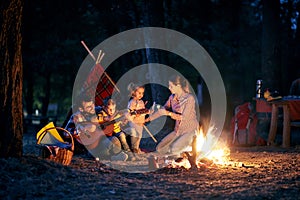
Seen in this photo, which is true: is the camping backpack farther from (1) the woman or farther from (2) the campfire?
(1) the woman

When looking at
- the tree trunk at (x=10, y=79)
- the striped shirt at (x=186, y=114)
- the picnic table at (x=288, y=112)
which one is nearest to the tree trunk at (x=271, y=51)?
the picnic table at (x=288, y=112)

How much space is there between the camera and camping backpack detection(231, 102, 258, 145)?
34.0ft

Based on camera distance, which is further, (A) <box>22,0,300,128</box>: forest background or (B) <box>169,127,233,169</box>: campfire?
(A) <box>22,0,300,128</box>: forest background

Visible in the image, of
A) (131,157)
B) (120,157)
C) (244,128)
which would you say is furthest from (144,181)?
(244,128)

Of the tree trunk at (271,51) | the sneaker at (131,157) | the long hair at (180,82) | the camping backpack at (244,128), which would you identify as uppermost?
the tree trunk at (271,51)

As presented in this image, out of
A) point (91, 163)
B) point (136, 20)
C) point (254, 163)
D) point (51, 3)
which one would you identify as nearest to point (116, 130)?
point (91, 163)

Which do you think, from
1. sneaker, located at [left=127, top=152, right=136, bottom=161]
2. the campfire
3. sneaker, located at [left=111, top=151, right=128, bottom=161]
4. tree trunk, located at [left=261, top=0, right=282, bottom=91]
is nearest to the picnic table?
the campfire

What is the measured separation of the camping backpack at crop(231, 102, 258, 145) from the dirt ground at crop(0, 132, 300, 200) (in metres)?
2.79

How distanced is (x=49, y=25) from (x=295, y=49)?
10668 mm

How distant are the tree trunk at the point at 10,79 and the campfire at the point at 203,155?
2.43 meters

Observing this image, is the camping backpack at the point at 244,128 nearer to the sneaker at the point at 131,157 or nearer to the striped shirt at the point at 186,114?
the striped shirt at the point at 186,114

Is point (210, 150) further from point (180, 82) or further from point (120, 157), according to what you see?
point (120, 157)

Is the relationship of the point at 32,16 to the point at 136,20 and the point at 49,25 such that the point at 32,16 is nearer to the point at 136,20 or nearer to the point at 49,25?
the point at 49,25

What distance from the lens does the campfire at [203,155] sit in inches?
284
